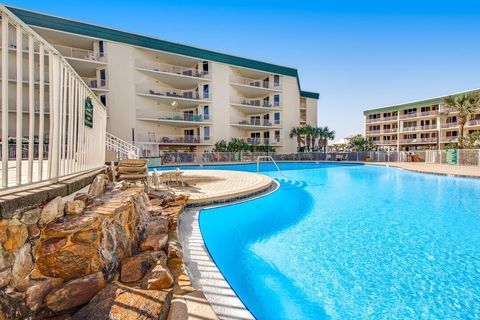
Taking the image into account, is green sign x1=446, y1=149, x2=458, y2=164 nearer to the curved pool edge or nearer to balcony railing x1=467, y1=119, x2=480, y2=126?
balcony railing x1=467, y1=119, x2=480, y2=126

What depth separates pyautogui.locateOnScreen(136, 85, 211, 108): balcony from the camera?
85.4 ft

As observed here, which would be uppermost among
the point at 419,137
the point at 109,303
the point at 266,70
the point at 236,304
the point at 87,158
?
the point at 266,70

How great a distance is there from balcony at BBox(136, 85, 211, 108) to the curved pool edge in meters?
23.2

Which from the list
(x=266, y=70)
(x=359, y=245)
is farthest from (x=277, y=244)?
(x=266, y=70)

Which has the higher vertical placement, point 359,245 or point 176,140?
point 176,140

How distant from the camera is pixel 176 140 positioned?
27484 mm

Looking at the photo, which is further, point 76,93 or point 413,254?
point 413,254

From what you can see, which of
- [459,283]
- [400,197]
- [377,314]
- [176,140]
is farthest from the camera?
[176,140]

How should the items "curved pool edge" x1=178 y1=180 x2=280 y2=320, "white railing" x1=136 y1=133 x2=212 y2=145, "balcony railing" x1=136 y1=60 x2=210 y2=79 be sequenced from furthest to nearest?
"balcony railing" x1=136 y1=60 x2=210 y2=79
"white railing" x1=136 y1=133 x2=212 y2=145
"curved pool edge" x1=178 y1=180 x2=280 y2=320

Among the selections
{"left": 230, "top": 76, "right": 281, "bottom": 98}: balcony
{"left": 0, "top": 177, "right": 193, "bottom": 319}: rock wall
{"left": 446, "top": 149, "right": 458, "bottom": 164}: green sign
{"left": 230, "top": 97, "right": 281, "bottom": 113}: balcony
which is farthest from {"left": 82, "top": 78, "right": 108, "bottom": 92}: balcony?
{"left": 446, "top": 149, "right": 458, "bottom": 164}: green sign

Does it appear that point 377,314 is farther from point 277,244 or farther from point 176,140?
point 176,140

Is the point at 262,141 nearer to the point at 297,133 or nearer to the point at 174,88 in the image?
the point at 297,133

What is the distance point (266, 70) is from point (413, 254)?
103ft

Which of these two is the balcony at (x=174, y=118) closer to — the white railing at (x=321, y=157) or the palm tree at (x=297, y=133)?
the white railing at (x=321, y=157)
